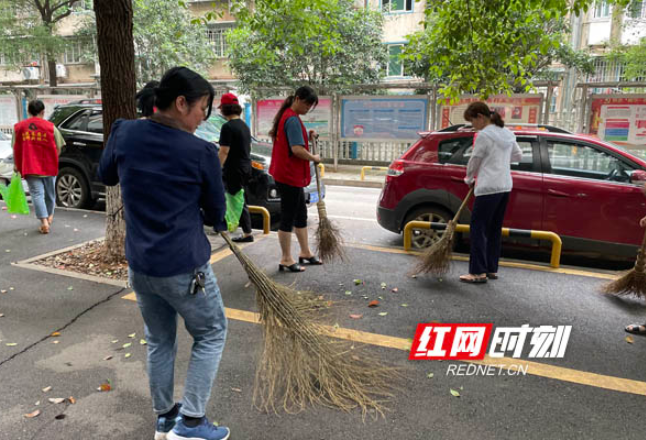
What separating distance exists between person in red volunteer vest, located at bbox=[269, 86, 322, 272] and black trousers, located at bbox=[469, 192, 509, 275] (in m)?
1.62

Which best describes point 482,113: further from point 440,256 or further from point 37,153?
point 37,153

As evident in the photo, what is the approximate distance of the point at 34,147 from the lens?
253 inches

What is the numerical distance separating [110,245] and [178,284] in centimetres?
340

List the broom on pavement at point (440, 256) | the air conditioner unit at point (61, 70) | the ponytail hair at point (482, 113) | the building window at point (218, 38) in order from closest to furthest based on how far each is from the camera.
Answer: the ponytail hair at point (482, 113)
the broom on pavement at point (440, 256)
the building window at point (218, 38)
the air conditioner unit at point (61, 70)

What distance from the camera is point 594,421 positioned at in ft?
8.91

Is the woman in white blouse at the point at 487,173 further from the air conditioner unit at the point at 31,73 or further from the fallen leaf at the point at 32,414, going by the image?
the air conditioner unit at the point at 31,73

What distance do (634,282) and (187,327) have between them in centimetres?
384

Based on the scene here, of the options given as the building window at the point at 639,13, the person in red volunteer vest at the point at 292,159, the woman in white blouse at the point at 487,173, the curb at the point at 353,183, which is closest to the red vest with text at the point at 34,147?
the person in red volunteer vest at the point at 292,159

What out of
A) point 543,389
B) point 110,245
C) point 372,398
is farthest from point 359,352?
point 110,245

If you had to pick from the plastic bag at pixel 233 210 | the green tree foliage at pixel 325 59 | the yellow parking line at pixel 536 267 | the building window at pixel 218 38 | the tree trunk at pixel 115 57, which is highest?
the building window at pixel 218 38

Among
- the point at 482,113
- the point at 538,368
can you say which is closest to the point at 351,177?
the point at 482,113

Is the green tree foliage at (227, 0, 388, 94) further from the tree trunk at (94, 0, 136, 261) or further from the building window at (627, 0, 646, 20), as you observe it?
the tree trunk at (94, 0, 136, 261)

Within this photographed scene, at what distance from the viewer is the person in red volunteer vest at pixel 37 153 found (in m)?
6.40

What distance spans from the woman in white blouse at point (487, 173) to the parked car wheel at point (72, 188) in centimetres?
649
